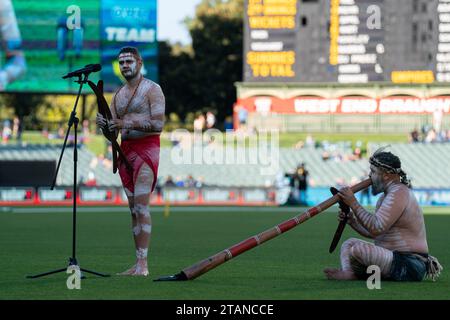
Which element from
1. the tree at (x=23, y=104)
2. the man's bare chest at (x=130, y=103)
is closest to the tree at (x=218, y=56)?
the tree at (x=23, y=104)

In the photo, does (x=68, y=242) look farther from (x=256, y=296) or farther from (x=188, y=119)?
(x=188, y=119)

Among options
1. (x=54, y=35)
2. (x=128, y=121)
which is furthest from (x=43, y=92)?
(x=128, y=121)

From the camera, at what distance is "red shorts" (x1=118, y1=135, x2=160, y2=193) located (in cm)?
1273

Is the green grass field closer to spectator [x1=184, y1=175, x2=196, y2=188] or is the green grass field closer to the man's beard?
the man's beard

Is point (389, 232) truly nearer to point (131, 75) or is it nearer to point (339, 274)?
point (339, 274)

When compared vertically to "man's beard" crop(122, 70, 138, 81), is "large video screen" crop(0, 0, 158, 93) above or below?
above

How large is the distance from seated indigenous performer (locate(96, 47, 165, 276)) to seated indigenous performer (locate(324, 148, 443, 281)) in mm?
2210

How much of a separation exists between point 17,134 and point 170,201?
591 inches

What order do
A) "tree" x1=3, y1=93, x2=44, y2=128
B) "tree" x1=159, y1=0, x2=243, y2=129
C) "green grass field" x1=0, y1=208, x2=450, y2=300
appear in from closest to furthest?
"green grass field" x1=0, y1=208, x2=450, y2=300
"tree" x1=3, y1=93, x2=44, y2=128
"tree" x1=159, y1=0, x2=243, y2=129

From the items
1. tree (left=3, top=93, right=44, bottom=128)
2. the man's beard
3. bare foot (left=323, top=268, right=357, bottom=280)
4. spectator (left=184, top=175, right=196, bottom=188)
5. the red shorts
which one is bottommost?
spectator (left=184, top=175, right=196, bottom=188)

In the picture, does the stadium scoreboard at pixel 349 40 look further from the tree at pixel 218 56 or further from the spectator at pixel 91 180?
the tree at pixel 218 56

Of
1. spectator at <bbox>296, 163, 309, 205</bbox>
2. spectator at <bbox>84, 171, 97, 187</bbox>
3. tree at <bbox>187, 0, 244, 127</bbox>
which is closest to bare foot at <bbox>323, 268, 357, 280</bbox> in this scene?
spectator at <bbox>296, 163, 309, 205</bbox>

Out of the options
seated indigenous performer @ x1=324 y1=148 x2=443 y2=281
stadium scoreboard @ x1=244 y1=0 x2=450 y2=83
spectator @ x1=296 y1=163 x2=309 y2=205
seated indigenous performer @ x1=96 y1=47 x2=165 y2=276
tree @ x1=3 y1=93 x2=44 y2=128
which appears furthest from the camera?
tree @ x1=3 y1=93 x2=44 y2=128

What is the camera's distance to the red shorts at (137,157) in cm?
1273
